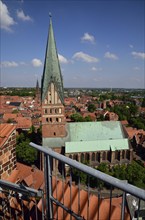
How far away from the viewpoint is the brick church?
78.6 ft

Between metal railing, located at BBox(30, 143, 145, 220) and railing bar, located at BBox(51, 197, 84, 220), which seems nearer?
metal railing, located at BBox(30, 143, 145, 220)

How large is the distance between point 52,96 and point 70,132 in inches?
250

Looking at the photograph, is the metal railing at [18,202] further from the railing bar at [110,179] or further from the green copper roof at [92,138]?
the green copper roof at [92,138]

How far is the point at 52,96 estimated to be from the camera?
80.9 feet

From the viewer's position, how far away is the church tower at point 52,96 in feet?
77.0

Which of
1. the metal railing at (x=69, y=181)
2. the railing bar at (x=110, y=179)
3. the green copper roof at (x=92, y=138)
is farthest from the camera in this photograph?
the green copper roof at (x=92, y=138)

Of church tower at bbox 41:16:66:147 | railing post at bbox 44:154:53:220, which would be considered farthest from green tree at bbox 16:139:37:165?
railing post at bbox 44:154:53:220

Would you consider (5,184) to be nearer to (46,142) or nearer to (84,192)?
(84,192)

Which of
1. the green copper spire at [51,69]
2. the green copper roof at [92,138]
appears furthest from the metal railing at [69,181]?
the green copper roof at [92,138]

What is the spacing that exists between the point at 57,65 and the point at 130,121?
1549 inches

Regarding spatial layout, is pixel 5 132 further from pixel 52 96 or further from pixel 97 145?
pixel 97 145

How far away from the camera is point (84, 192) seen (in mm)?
2855

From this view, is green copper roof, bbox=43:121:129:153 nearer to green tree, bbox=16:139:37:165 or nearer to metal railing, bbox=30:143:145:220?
green tree, bbox=16:139:37:165

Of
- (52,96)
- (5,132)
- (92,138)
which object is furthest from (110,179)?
(92,138)
